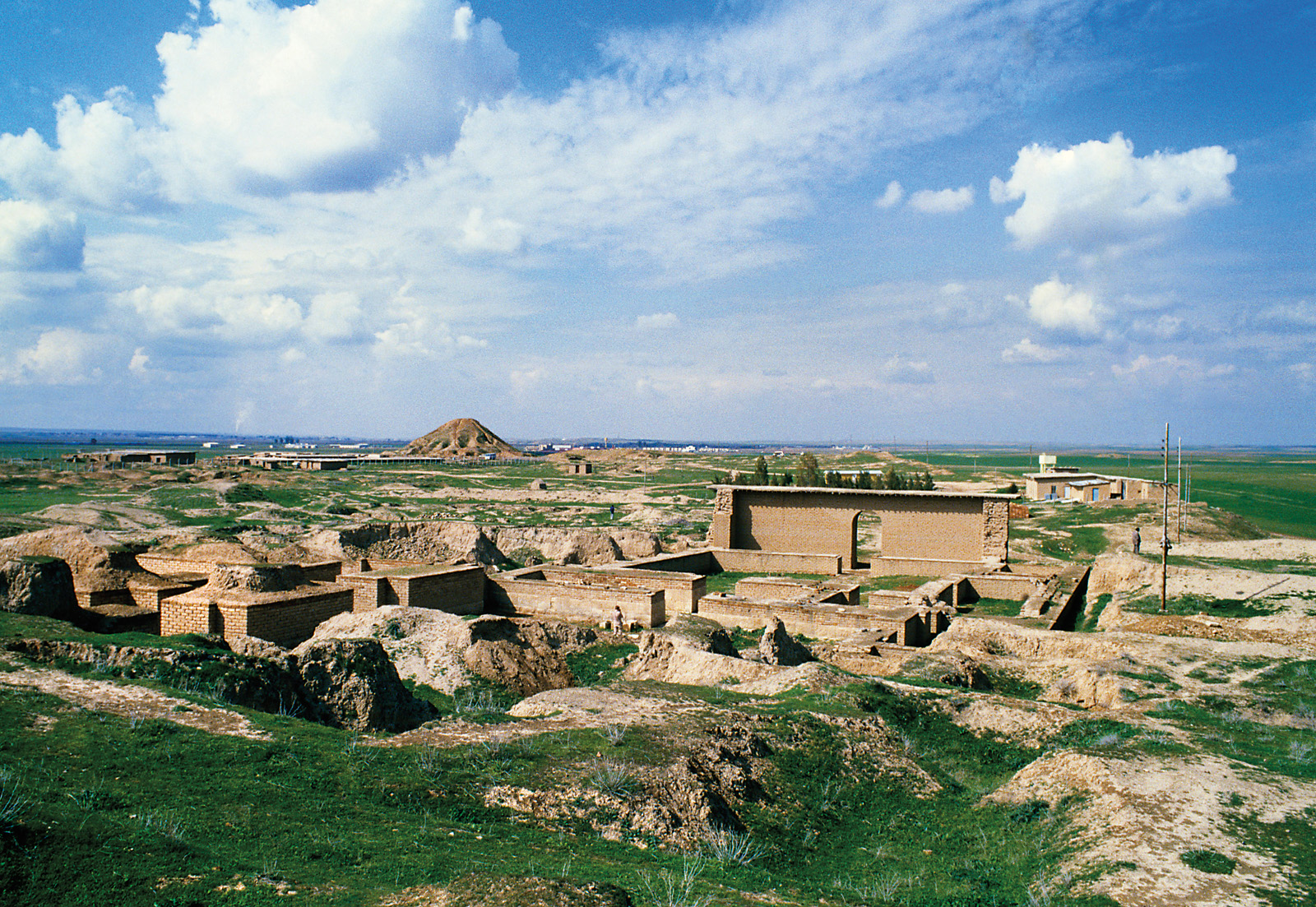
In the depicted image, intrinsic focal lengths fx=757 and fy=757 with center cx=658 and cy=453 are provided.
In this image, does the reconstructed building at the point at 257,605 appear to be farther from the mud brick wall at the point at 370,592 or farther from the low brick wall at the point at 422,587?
the low brick wall at the point at 422,587

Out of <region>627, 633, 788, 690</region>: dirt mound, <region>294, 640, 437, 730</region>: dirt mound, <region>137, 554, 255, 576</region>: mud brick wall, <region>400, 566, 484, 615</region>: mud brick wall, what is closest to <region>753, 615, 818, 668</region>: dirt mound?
<region>627, 633, 788, 690</region>: dirt mound

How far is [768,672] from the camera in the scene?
522 inches

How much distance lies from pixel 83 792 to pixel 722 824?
17.6 feet

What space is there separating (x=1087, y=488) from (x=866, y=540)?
25.1 metres

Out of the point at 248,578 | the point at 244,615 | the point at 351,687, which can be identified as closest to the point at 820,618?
the point at 351,687

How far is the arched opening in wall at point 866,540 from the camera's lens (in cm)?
3136

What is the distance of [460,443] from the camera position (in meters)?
146

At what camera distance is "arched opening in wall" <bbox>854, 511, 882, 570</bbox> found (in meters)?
31.4

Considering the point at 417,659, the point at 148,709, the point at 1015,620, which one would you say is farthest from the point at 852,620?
the point at 148,709

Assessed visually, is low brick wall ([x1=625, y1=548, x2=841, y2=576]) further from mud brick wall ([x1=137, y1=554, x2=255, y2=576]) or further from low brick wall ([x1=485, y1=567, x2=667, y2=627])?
mud brick wall ([x1=137, y1=554, x2=255, y2=576])

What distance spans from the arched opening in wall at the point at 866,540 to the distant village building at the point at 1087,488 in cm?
1483

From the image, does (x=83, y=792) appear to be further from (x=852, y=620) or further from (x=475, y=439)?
(x=475, y=439)

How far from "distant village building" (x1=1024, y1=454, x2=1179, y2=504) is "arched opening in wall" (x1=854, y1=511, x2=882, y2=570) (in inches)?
584

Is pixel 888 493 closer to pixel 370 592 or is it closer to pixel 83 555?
pixel 370 592
